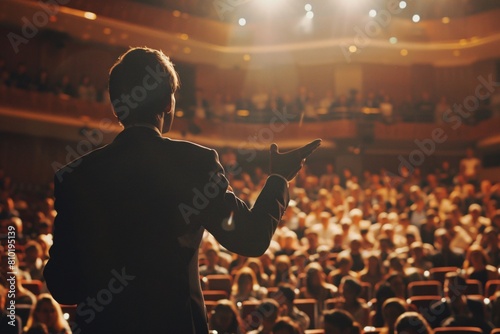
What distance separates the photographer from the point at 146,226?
1.21m

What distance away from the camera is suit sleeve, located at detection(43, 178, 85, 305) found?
1.23 metres

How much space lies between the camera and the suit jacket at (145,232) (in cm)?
119

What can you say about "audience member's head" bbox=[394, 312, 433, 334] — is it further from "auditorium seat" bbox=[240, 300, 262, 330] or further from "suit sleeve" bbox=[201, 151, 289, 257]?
"suit sleeve" bbox=[201, 151, 289, 257]

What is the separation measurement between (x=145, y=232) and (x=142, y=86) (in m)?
0.29

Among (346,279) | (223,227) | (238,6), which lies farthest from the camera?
(238,6)

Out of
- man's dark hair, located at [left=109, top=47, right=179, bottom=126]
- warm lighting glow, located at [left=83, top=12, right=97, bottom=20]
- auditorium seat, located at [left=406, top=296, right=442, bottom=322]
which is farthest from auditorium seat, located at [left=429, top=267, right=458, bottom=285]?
warm lighting glow, located at [left=83, top=12, right=97, bottom=20]

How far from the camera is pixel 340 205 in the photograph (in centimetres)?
902

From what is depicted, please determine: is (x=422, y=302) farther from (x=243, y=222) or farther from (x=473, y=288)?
(x=243, y=222)

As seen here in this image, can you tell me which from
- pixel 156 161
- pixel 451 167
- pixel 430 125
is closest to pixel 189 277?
pixel 156 161

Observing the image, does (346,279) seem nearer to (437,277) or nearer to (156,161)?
(437,277)

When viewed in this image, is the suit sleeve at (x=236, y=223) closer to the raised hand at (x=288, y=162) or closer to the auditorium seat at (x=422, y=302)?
the raised hand at (x=288, y=162)

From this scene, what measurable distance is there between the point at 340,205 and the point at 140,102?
25.8 ft

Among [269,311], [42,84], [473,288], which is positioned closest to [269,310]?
[269,311]

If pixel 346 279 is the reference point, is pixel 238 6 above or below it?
above
